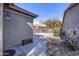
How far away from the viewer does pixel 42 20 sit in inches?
119

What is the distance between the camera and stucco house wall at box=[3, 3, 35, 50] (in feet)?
9.77

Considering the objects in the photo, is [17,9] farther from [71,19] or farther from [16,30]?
[71,19]

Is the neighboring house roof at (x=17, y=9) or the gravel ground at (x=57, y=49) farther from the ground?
the neighboring house roof at (x=17, y=9)

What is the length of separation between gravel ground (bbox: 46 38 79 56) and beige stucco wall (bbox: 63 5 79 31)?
28 cm

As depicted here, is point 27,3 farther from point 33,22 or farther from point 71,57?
point 71,57

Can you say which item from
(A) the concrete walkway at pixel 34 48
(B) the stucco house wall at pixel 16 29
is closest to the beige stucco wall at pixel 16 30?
(B) the stucco house wall at pixel 16 29

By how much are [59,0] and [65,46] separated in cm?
79

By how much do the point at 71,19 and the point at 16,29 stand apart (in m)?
0.96

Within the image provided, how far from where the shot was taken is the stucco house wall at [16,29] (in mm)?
2979

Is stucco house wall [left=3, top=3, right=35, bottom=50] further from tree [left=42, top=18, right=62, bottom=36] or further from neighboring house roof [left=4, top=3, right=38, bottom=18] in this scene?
tree [left=42, top=18, right=62, bottom=36]

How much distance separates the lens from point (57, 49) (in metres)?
3.01

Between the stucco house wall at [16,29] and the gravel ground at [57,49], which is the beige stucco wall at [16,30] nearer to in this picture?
the stucco house wall at [16,29]

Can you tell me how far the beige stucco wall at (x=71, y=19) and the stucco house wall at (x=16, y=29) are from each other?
1.92 feet

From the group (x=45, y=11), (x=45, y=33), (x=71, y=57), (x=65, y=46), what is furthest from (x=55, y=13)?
(x=71, y=57)
